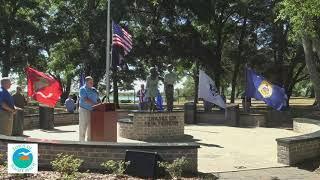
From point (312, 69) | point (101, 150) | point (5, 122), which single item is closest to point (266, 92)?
point (312, 69)

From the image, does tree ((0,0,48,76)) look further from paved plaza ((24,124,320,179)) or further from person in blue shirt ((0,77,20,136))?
person in blue shirt ((0,77,20,136))

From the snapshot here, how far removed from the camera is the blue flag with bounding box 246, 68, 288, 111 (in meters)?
23.2

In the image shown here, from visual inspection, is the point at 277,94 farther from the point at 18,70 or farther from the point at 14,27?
the point at 18,70

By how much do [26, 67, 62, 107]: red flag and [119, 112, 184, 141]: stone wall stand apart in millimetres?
3250

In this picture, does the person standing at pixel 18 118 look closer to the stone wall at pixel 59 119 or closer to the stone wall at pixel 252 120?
the stone wall at pixel 59 119

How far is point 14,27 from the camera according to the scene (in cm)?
4438

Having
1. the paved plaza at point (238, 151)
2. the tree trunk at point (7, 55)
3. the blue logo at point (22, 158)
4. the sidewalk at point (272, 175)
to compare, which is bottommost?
the sidewalk at point (272, 175)

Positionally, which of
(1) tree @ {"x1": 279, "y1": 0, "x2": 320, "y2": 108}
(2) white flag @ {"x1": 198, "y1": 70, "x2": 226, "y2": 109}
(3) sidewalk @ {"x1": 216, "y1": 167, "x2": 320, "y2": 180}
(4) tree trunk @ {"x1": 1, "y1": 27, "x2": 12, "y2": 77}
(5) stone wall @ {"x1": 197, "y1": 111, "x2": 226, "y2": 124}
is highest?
(4) tree trunk @ {"x1": 1, "y1": 27, "x2": 12, "y2": 77}

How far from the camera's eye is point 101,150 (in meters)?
10.6

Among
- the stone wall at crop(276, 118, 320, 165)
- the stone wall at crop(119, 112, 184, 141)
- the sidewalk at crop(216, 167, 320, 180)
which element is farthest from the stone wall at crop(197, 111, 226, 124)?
the sidewalk at crop(216, 167, 320, 180)

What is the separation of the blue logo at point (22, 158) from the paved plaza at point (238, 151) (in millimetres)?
Answer: 3664

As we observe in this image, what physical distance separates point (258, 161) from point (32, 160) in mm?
5901

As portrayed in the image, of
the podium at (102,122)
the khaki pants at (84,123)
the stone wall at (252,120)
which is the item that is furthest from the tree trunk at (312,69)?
the stone wall at (252,120)

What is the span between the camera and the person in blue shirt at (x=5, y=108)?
42.0 ft
